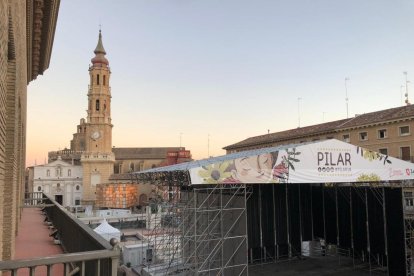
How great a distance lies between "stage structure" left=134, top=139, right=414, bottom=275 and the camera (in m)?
14.1

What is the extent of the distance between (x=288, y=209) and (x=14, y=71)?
743 inches

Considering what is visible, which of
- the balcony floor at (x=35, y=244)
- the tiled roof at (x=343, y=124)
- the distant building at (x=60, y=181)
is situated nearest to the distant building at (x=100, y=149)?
the distant building at (x=60, y=181)

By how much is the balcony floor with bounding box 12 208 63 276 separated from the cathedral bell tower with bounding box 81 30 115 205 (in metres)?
44.6

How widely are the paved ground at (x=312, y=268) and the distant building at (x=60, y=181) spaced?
1703 inches

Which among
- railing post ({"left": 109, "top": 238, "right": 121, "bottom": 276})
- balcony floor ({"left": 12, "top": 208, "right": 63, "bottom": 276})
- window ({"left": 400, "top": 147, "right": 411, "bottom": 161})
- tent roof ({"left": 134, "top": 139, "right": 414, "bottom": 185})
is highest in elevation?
window ({"left": 400, "top": 147, "right": 411, "bottom": 161})

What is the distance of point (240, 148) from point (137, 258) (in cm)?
2794

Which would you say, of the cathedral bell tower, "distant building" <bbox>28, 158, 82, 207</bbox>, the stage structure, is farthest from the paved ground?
"distant building" <bbox>28, 158, 82, 207</bbox>

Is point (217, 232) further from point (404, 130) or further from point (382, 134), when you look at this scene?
point (382, 134)

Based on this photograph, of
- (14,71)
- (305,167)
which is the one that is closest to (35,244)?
(14,71)

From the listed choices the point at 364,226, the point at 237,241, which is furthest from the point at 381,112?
the point at 237,241

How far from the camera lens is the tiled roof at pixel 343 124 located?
94.3ft

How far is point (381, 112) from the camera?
31.8m

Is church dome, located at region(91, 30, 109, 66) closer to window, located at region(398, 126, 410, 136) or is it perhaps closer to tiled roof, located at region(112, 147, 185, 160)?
tiled roof, located at region(112, 147, 185, 160)

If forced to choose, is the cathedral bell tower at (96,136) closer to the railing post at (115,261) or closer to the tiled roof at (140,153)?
the tiled roof at (140,153)
